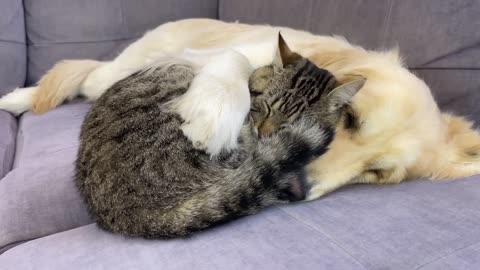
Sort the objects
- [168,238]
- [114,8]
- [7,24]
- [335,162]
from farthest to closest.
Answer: [114,8] → [7,24] → [335,162] → [168,238]

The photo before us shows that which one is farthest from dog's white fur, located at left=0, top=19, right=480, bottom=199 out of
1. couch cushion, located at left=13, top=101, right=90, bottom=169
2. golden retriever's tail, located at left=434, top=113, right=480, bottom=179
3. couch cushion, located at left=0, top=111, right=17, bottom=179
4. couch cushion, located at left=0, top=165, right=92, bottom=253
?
couch cushion, located at left=0, top=111, right=17, bottom=179

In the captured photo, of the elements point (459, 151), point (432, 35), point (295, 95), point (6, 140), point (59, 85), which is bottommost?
point (6, 140)

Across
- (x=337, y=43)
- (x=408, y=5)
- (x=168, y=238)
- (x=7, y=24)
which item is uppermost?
(x=408, y=5)

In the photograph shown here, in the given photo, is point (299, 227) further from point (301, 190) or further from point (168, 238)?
point (168, 238)

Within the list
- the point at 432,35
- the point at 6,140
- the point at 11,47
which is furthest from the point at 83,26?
the point at 432,35

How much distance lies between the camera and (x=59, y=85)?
1.87m

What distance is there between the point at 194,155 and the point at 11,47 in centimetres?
152

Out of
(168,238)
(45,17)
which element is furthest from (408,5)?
(45,17)

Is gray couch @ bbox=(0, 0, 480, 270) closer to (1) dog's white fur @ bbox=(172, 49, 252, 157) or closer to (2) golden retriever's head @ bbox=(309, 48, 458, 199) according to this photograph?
(2) golden retriever's head @ bbox=(309, 48, 458, 199)

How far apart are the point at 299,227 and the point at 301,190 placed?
0.10 meters

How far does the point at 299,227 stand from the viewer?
933 millimetres

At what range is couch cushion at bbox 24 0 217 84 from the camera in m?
2.22

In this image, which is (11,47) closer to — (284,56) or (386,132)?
(284,56)

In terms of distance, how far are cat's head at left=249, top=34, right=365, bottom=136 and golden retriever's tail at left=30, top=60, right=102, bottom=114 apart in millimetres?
1044
